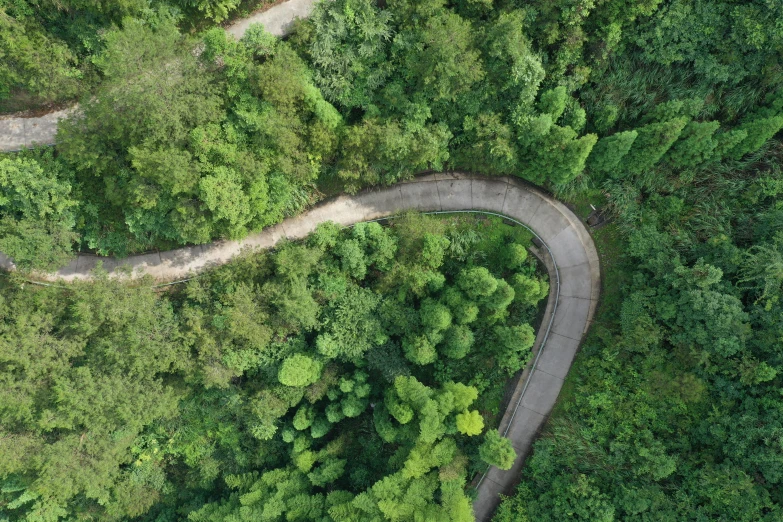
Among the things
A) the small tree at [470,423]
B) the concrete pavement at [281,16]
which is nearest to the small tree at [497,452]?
the small tree at [470,423]

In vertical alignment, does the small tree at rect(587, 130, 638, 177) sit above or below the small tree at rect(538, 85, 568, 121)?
below

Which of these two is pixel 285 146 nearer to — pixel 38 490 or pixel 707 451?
pixel 38 490

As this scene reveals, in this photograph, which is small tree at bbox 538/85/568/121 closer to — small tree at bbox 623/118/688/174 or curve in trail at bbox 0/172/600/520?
small tree at bbox 623/118/688/174

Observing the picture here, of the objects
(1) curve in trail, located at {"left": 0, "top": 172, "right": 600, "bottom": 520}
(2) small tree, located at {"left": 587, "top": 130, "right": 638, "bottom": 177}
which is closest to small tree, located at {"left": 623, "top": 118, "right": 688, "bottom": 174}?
(2) small tree, located at {"left": 587, "top": 130, "right": 638, "bottom": 177}

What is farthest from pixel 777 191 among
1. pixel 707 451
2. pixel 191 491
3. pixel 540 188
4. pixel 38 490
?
pixel 38 490

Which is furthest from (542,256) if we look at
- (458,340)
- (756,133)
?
(756,133)

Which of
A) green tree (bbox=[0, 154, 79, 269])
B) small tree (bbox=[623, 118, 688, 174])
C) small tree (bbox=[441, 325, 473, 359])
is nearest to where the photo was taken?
small tree (bbox=[623, 118, 688, 174])

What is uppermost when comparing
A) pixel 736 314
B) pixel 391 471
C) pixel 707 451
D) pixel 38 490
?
pixel 736 314

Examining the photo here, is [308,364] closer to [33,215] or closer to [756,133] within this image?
[33,215]
